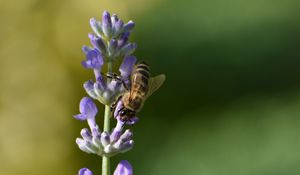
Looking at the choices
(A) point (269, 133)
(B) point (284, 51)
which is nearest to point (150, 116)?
(A) point (269, 133)

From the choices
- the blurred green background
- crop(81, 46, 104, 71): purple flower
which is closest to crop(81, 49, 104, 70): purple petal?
crop(81, 46, 104, 71): purple flower

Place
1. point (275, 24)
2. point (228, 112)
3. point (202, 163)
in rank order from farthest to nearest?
point (275, 24)
point (228, 112)
point (202, 163)

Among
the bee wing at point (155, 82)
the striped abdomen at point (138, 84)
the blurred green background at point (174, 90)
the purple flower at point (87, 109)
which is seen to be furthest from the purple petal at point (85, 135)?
the blurred green background at point (174, 90)

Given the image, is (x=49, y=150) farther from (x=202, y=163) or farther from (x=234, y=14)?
(x=234, y=14)

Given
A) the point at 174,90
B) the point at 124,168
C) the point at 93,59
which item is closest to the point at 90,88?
the point at 93,59

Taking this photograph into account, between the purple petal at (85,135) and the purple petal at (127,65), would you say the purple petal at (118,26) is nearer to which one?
Answer: the purple petal at (127,65)
